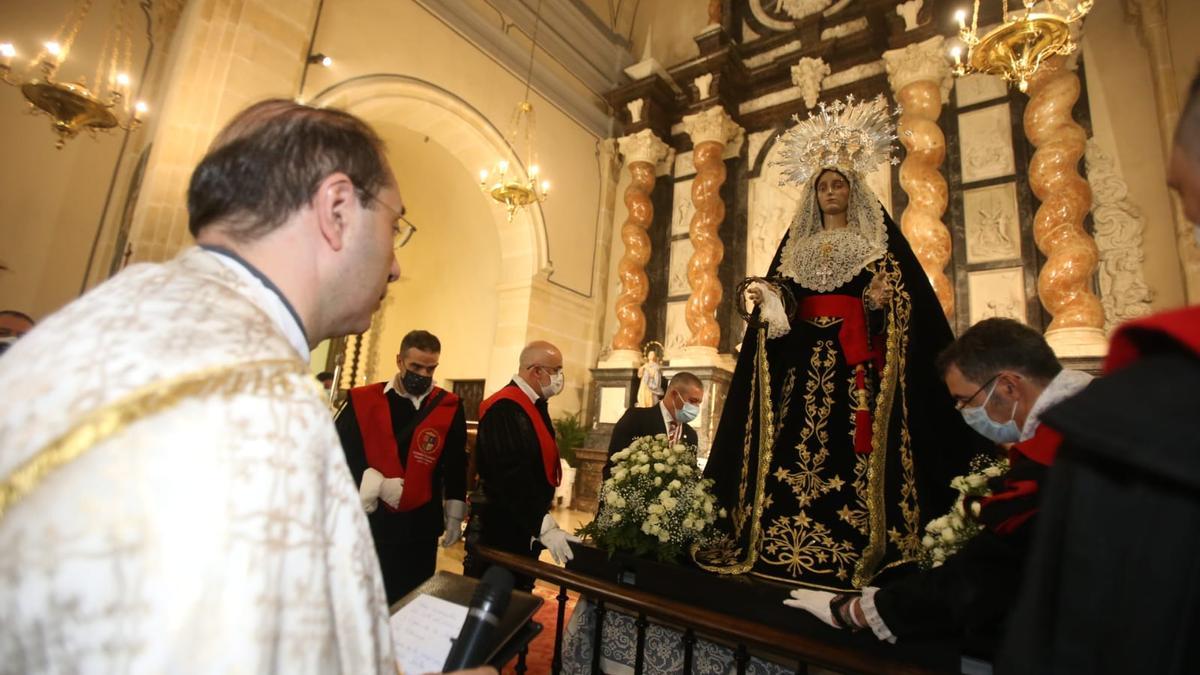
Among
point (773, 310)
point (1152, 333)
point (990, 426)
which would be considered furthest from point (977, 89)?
point (1152, 333)

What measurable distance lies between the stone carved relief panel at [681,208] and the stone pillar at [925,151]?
12.6 feet

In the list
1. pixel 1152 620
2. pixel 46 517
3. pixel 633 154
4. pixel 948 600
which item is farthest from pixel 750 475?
pixel 633 154

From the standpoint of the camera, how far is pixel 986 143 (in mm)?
8273

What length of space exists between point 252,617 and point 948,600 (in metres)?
1.87

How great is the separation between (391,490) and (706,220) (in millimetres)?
8139

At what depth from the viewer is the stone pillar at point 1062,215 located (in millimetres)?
6746

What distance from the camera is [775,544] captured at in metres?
2.91

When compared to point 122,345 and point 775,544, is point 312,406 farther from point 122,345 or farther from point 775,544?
point 775,544

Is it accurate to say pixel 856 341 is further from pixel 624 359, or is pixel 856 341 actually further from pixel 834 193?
pixel 624 359

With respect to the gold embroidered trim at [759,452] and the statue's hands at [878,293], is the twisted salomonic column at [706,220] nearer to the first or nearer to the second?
the gold embroidered trim at [759,452]

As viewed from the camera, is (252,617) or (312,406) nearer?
(252,617)

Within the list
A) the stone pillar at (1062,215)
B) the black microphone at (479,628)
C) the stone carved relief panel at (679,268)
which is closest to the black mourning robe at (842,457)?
the black microphone at (479,628)

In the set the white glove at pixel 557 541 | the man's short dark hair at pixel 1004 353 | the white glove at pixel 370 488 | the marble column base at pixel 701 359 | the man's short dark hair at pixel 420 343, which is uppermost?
the marble column base at pixel 701 359

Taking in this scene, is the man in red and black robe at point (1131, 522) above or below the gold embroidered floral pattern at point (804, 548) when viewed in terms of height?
above
